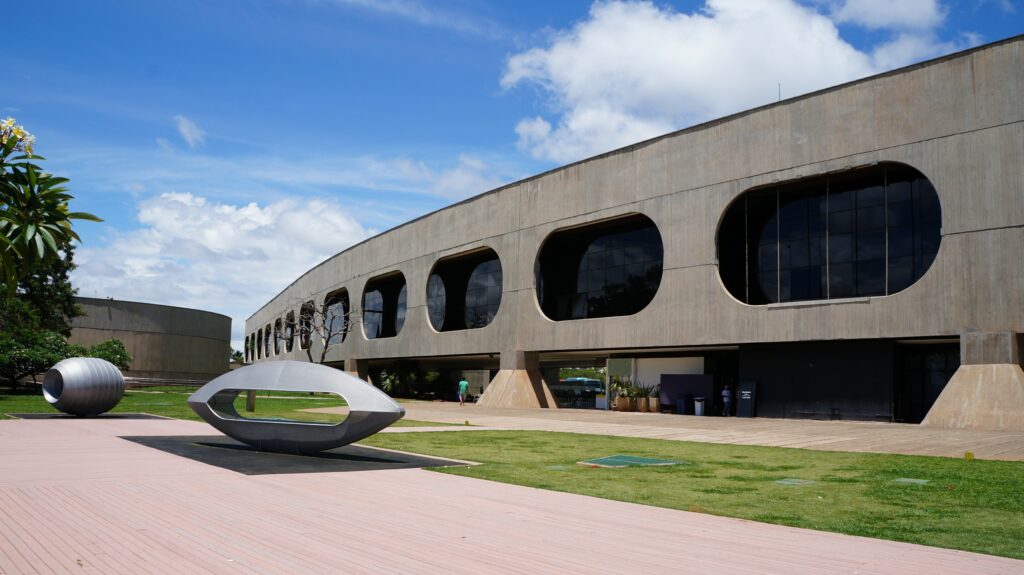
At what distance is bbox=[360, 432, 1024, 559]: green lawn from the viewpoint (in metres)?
8.64

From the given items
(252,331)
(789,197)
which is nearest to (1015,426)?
(789,197)

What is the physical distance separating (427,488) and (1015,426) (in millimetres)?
19519

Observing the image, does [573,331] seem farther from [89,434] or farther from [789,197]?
[89,434]

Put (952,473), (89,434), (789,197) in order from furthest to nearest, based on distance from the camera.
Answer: (789,197) → (89,434) → (952,473)

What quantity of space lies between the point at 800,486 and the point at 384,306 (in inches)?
1984

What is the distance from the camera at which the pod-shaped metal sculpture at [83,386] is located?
78.7 feet

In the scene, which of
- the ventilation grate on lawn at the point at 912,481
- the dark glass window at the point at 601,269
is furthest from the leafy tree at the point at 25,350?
the ventilation grate on lawn at the point at 912,481

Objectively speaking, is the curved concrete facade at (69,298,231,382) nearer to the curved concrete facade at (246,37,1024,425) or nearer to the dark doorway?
the curved concrete facade at (246,37,1024,425)

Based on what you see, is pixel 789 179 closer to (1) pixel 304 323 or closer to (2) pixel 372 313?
(2) pixel 372 313

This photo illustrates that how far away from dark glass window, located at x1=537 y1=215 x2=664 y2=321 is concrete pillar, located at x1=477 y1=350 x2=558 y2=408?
270cm

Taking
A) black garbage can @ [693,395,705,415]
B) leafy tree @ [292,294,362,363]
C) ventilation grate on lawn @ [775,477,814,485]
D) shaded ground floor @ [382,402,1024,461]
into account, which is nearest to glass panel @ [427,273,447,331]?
leafy tree @ [292,294,362,363]

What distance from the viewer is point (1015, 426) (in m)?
23.0

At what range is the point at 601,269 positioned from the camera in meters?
38.8

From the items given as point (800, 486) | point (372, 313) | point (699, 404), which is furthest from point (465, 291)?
point (800, 486)
